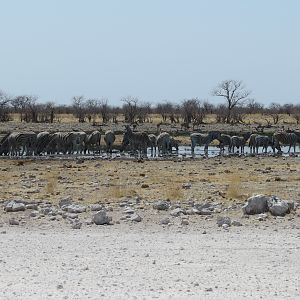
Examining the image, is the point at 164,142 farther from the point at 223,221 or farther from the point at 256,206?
the point at 223,221

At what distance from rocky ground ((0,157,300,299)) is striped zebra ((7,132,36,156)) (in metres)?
20.6

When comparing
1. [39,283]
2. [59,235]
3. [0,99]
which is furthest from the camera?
[0,99]

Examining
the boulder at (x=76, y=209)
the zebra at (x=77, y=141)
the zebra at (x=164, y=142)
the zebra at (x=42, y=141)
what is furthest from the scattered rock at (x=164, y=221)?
the zebra at (x=42, y=141)

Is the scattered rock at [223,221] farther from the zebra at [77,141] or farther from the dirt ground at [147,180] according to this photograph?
the zebra at [77,141]

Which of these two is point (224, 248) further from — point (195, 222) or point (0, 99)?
point (0, 99)

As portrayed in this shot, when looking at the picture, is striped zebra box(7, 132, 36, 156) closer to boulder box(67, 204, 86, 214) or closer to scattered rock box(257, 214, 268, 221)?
boulder box(67, 204, 86, 214)

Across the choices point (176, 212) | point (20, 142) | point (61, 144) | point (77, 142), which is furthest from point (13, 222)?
point (61, 144)

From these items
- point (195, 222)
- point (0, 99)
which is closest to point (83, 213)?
point (195, 222)

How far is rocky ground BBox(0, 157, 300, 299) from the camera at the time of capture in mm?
8773

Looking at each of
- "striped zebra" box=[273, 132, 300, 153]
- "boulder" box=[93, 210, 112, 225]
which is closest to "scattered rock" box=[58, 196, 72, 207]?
"boulder" box=[93, 210, 112, 225]

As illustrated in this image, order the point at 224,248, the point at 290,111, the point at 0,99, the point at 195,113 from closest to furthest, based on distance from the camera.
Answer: the point at 224,248
the point at 195,113
the point at 0,99
the point at 290,111

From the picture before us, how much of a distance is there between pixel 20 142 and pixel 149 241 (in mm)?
33222

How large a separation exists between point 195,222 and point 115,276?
16.4 feet

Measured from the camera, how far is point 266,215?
14539 millimetres
